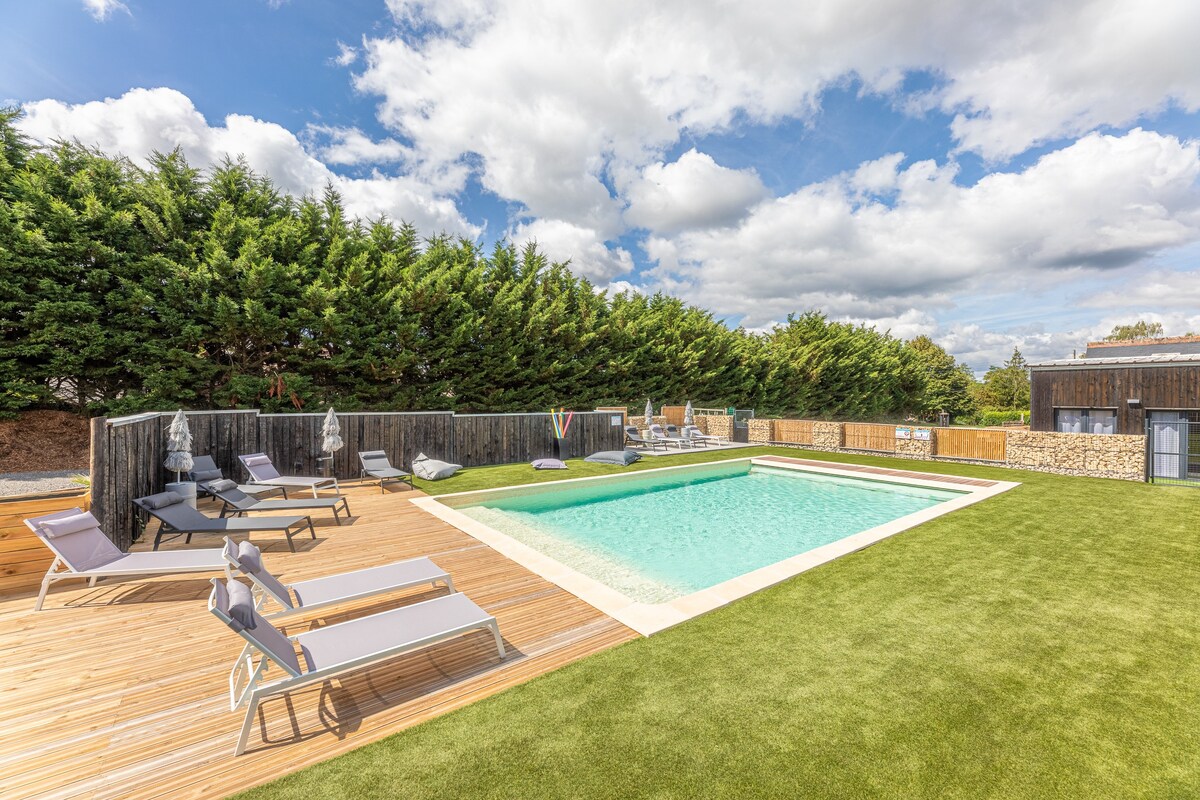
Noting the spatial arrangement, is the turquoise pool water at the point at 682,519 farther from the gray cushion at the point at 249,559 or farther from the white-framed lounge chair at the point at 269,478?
the gray cushion at the point at 249,559

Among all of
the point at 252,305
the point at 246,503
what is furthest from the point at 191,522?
the point at 252,305

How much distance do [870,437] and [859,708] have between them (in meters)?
16.6

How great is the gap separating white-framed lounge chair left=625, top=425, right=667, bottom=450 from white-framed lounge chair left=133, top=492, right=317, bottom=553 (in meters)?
12.5

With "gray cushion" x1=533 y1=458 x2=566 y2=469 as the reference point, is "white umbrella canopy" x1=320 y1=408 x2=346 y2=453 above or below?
above

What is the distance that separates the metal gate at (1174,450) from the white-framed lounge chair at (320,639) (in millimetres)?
15425

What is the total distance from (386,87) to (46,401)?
13285 millimetres

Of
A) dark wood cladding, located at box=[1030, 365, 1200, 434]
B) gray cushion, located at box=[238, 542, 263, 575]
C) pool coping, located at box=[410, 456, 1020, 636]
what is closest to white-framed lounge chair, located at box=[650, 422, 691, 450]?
pool coping, located at box=[410, 456, 1020, 636]

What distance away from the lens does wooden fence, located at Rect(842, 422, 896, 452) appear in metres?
16.7

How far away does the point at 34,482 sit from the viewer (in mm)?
11758

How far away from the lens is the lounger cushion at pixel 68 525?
418 centimetres

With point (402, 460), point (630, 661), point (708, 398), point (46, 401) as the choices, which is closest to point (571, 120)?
point (402, 460)

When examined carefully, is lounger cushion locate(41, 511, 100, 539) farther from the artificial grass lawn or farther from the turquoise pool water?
the turquoise pool water

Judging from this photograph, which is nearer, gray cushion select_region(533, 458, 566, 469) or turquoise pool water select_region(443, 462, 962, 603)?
turquoise pool water select_region(443, 462, 962, 603)

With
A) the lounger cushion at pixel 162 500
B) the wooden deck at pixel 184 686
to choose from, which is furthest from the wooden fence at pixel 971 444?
the lounger cushion at pixel 162 500
